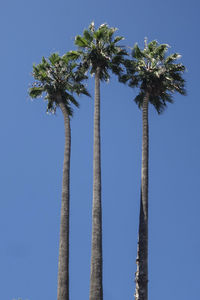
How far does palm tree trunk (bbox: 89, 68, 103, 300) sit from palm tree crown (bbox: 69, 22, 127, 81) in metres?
2.82

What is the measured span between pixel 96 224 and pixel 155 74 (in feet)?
33.5

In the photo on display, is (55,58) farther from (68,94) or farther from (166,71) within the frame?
(166,71)

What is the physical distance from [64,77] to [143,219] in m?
9.82

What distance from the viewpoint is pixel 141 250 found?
2289 cm

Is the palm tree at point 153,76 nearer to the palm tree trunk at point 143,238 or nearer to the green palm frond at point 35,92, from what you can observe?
the palm tree trunk at point 143,238

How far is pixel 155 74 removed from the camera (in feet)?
91.9

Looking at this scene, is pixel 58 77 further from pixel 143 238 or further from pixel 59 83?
pixel 143 238

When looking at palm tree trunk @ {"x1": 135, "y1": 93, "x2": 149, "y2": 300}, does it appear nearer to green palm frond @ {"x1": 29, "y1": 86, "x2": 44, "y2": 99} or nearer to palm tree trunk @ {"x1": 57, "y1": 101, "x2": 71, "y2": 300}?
palm tree trunk @ {"x1": 57, "y1": 101, "x2": 71, "y2": 300}

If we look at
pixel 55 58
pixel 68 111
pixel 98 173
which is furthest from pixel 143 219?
pixel 55 58

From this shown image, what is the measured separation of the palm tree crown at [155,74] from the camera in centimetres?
2817

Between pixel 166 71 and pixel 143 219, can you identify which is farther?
pixel 166 71

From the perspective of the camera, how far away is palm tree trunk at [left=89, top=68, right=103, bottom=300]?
20547 mm

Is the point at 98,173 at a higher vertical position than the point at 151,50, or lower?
lower

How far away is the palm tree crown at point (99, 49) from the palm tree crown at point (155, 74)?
125 centimetres
